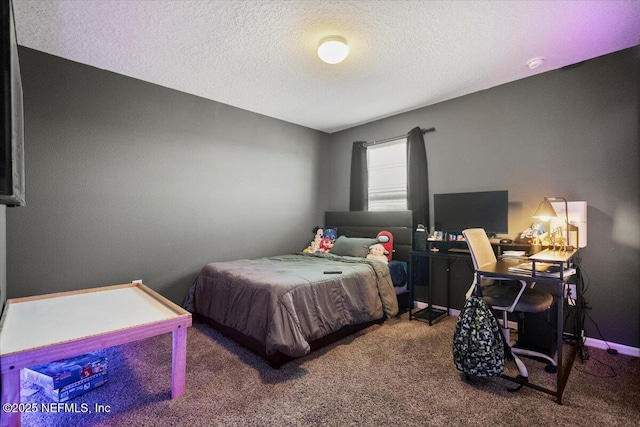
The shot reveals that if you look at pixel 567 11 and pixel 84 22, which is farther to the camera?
pixel 84 22

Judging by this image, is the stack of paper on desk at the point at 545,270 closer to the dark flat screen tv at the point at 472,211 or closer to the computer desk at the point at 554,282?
the computer desk at the point at 554,282

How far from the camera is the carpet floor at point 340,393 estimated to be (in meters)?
1.71

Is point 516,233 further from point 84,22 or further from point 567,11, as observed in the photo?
point 84,22

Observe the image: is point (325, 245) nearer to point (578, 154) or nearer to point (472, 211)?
point (472, 211)

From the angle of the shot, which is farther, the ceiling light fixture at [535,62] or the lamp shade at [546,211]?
the ceiling light fixture at [535,62]

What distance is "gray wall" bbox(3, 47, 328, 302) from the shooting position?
265cm

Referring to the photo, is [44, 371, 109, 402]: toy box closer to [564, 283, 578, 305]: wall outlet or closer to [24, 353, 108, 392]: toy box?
[24, 353, 108, 392]: toy box

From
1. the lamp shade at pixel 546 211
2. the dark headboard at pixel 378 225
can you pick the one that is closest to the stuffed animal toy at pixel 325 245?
the dark headboard at pixel 378 225

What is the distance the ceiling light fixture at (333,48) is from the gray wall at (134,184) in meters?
1.89

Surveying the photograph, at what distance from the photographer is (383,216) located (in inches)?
165

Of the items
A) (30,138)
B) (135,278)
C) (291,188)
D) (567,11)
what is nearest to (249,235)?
(291,188)

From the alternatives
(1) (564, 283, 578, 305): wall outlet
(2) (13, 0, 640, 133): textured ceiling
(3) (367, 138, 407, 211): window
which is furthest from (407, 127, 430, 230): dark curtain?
(1) (564, 283, 578, 305): wall outlet

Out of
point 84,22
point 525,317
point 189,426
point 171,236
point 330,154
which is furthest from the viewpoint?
point 330,154

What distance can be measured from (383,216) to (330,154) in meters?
1.58
